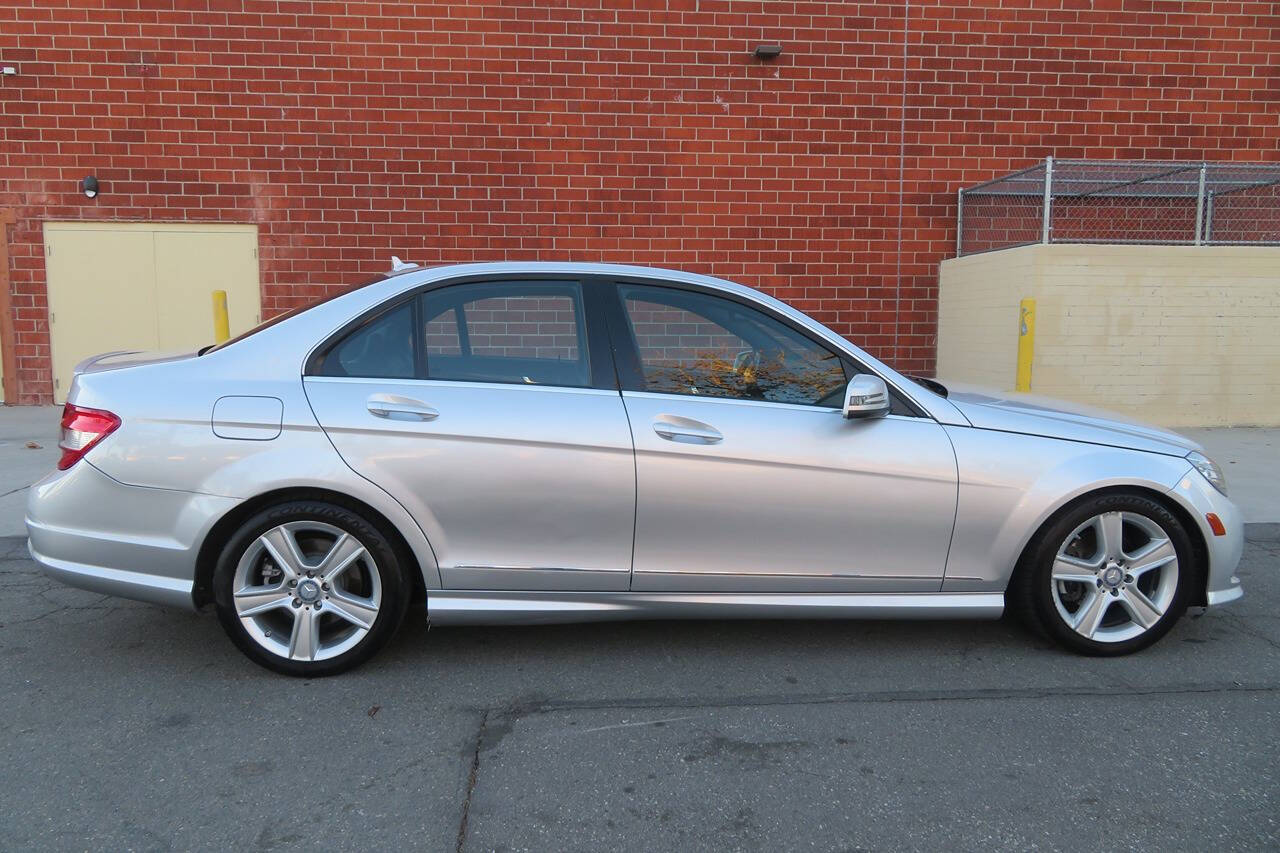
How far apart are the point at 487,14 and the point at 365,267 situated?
3094mm

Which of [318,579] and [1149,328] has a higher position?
[1149,328]

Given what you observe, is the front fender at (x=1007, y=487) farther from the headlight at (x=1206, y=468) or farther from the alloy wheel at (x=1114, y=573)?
the headlight at (x=1206, y=468)

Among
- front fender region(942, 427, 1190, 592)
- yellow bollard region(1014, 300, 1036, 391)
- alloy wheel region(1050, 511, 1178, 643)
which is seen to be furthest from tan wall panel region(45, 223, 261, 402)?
alloy wheel region(1050, 511, 1178, 643)

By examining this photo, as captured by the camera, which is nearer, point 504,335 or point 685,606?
point 685,606

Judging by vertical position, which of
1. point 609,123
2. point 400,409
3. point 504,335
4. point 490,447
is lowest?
point 490,447

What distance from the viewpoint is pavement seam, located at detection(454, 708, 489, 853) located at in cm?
261

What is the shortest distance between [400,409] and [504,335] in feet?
2.00

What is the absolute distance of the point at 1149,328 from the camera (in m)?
9.78

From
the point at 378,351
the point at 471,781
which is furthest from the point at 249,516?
the point at 471,781

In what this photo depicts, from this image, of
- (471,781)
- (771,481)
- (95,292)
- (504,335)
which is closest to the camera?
(471,781)

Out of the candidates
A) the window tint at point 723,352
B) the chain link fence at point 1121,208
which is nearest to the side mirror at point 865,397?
the window tint at point 723,352

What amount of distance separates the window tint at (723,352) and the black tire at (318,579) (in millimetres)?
1232

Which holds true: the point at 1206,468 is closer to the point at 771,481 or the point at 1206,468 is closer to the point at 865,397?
the point at 865,397

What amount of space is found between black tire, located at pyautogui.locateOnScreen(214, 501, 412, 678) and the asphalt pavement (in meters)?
0.10
